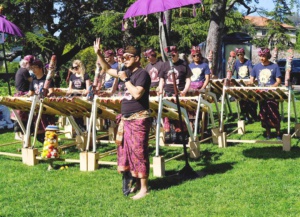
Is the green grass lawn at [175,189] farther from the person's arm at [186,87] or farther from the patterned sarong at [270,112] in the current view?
the person's arm at [186,87]

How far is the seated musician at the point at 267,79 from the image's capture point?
8.27m

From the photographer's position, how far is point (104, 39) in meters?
24.1

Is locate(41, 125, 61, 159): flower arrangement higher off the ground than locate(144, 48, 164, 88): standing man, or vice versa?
locate(144, 48, 164, 88): standing man

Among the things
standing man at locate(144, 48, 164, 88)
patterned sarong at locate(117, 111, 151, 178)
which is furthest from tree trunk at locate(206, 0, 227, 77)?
patterned sarong at locate(117, 111, 151, 178)

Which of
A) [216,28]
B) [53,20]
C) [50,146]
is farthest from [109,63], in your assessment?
[53,20]

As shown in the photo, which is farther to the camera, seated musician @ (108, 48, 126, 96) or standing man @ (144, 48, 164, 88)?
standing man @ (144, 48, 164, 88)

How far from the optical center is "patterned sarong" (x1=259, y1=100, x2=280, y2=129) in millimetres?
8656

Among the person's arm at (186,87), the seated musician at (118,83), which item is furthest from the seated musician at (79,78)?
the person's arm at (186,87)

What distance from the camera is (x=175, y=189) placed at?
5.80 metres

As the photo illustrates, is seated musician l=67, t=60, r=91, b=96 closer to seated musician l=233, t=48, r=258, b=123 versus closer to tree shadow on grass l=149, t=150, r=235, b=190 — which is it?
tree shadow on grass l=149, t=150, r=235, b=190

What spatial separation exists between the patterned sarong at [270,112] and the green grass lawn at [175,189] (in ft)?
2.90

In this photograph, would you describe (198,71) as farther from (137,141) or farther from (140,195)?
(140,195)

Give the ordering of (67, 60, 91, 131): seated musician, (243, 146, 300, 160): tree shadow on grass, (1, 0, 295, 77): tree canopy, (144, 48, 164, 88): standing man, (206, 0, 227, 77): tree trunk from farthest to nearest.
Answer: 1. (1, 0, 295, 77): tree canopy
2. (206, 0, 227, 77): tree trunk
3. (67, 60, 91, 131): seated musician
4. (144, 48, 164, 88): standing man
5. (243, 146, 300, 160): tree shadow on grass

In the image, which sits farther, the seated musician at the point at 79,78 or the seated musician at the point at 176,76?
the seated musician at the point at 79,78
